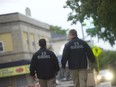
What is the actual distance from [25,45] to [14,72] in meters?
3.84

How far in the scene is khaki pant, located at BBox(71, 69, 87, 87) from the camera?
1182 cm

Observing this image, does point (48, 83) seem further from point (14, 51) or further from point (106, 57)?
point (106, 57)

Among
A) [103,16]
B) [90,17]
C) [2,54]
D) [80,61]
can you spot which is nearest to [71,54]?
[80,61]

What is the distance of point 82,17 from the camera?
3331cm

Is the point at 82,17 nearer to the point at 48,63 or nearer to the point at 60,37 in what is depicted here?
the point at 48,63

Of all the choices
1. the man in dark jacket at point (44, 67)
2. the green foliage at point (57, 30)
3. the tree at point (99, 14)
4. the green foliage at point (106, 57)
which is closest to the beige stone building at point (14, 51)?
the tree at point (99, 14)

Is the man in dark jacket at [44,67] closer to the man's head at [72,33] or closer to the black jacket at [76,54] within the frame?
the black jacket at [76,54]

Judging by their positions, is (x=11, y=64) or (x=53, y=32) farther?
(x=53, y=32)

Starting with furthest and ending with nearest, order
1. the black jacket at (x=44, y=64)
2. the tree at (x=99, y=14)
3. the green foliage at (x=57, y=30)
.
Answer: the green foliage at (x=57, y=30)
the tree at (x=99, y=14)
the black jacket at (x=44, y=64)

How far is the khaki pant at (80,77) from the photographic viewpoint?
1182 cm

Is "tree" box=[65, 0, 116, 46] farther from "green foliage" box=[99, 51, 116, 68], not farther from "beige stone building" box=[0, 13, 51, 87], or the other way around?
"green foliage" box=[99, 51, 116, 68]

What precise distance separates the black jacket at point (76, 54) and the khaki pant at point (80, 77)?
0.11 meters

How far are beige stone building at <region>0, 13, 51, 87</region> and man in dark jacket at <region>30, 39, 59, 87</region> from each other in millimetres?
48921

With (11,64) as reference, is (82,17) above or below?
above
